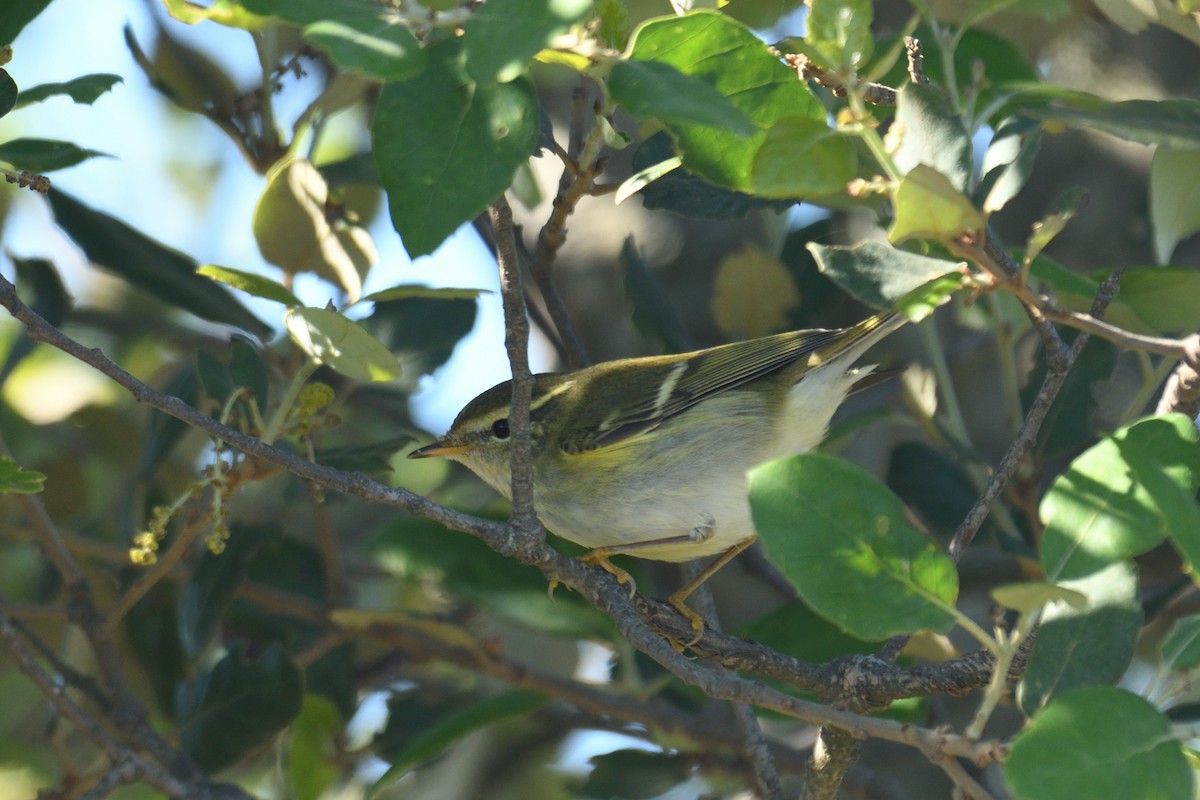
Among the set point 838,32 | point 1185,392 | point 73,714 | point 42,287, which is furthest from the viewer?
point 42,287

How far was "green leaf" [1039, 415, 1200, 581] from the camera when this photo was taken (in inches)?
48.4

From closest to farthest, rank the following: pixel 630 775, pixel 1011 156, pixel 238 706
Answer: pixel 1011 156 → pixel 238 706 → pixel 630 775

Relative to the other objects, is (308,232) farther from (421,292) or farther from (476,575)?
(476,575)

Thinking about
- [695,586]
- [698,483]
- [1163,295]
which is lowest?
[695,586]

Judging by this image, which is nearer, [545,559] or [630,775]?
[545,559]

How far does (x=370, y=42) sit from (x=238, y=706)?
1723mm

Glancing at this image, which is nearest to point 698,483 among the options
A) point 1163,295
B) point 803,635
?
point 803,635

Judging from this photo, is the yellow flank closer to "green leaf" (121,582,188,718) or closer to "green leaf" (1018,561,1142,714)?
"green leaf" (121,582,188,718)

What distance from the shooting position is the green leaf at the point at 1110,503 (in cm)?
123

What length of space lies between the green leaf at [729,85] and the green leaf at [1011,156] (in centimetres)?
27

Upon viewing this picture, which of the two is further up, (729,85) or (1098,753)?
(729,85)

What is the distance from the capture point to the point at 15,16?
5.30 feet

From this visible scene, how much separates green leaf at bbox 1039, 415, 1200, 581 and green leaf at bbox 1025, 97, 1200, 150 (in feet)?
1.15

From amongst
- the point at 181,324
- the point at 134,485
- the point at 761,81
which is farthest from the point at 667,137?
the point at 181,324
